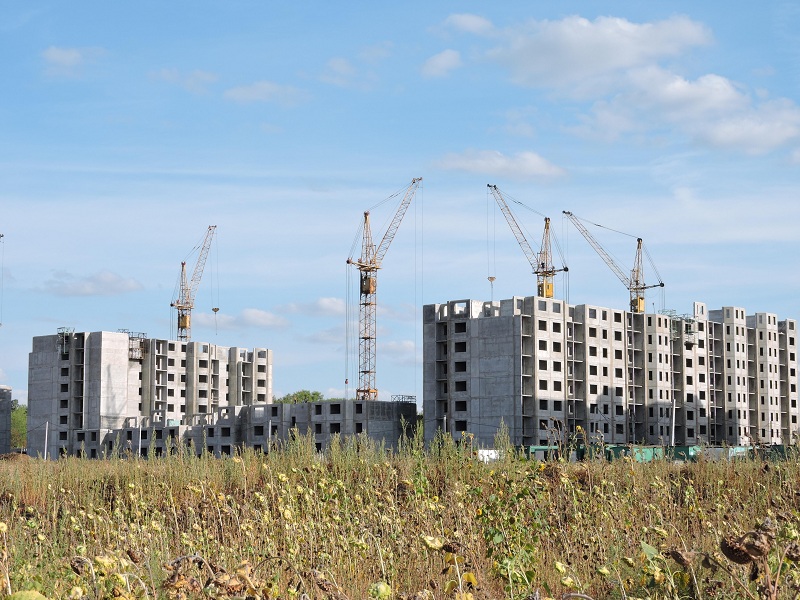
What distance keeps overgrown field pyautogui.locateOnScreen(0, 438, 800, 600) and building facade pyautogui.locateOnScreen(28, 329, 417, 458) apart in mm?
78050

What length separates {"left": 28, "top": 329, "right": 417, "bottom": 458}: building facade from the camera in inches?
3851

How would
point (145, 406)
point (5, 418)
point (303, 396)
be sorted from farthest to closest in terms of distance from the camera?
point (303, 396), point (5, 418), point (145, 406)

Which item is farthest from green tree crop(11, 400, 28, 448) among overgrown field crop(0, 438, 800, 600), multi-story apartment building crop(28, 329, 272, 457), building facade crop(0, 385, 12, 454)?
overgrown field crop(0, 438, 800, 600)

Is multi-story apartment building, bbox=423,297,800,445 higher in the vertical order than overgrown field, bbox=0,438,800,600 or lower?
higher

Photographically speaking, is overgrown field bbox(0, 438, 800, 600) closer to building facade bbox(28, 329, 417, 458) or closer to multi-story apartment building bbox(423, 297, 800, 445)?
multi-story apartment building bbox(423, 297, 800, 445)

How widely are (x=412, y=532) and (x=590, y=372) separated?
8820 cm

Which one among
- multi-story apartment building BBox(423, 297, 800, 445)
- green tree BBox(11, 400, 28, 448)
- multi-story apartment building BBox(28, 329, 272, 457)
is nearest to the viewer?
multi-story apartment building BBox(423, 297, 800, 445)

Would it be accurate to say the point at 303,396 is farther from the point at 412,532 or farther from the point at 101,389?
the point at 412,532

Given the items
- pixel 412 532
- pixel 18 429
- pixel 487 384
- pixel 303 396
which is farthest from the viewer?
pixel 303 396

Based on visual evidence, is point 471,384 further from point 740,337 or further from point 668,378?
point 740,337

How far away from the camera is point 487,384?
3602 inches

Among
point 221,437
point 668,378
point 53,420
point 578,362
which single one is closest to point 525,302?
point 578,362

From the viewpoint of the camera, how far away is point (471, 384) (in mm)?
92125

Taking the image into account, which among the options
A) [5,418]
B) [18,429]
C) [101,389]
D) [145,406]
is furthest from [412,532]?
[18,429]
